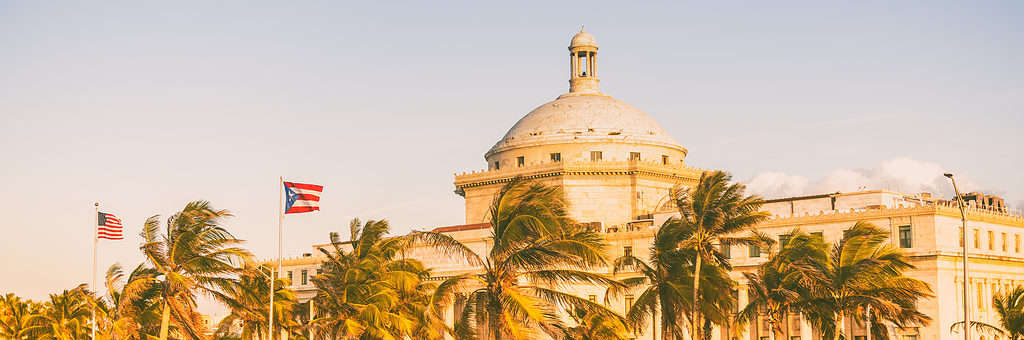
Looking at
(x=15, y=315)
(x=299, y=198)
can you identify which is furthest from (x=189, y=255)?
(x=15, y=315)

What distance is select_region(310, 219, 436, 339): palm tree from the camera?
5088 centimetres

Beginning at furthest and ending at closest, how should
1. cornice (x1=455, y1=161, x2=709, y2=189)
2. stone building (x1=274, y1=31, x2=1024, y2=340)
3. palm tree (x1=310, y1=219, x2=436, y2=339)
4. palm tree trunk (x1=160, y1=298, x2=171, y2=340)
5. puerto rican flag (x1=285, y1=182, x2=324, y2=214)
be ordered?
cornice (x1=455, y1=161, x2=709, y2=189) < stone building (x1=274, y1=31, x2=1024, y2=340) < puerto rican flag (x1=285, y1=182, x2=324, y2=214) < palm tree (x1=310, y1=219, x2=436, y2=339) < palm tree trunk (x1=160, y1=298, x2=171, y2=340)

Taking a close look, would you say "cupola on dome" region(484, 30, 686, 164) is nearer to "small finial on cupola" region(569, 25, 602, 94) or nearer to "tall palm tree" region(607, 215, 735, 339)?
"small finial on cupola" region(569, 25, 602, 94)

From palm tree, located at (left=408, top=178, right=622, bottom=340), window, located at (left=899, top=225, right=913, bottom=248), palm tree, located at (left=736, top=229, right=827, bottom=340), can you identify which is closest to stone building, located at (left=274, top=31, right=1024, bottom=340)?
window, located at (left=899, top=225, right=913, bottom=248)

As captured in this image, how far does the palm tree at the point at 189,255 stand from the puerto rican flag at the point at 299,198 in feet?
49.6

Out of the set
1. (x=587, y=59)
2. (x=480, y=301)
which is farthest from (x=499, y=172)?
(x=480, y=301)

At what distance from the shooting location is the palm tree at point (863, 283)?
169 ft

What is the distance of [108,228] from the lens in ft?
217

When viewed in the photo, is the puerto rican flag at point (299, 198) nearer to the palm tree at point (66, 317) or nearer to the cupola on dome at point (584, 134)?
the palm tree at point (66, 317)

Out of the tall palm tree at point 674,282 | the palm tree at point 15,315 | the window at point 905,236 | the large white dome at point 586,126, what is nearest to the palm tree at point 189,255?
the tall palm tree at point 674,282

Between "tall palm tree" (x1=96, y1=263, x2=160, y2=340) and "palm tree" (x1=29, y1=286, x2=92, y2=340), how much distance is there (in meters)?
13.4

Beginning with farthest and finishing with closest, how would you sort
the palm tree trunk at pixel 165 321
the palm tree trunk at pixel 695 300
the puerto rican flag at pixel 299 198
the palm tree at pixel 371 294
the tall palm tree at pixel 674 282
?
1. the puerto rican flag at pixel 299 198
2. the palm tree at pixel 371 294
3. the tall palm tree at pixel 674 282
4. the palm tree trunk at pixel 695 300
5. the palm tree trunk at pixel 165 321

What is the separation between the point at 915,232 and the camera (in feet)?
261

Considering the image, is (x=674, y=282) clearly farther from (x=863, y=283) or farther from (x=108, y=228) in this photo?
(x=108, y=228)
